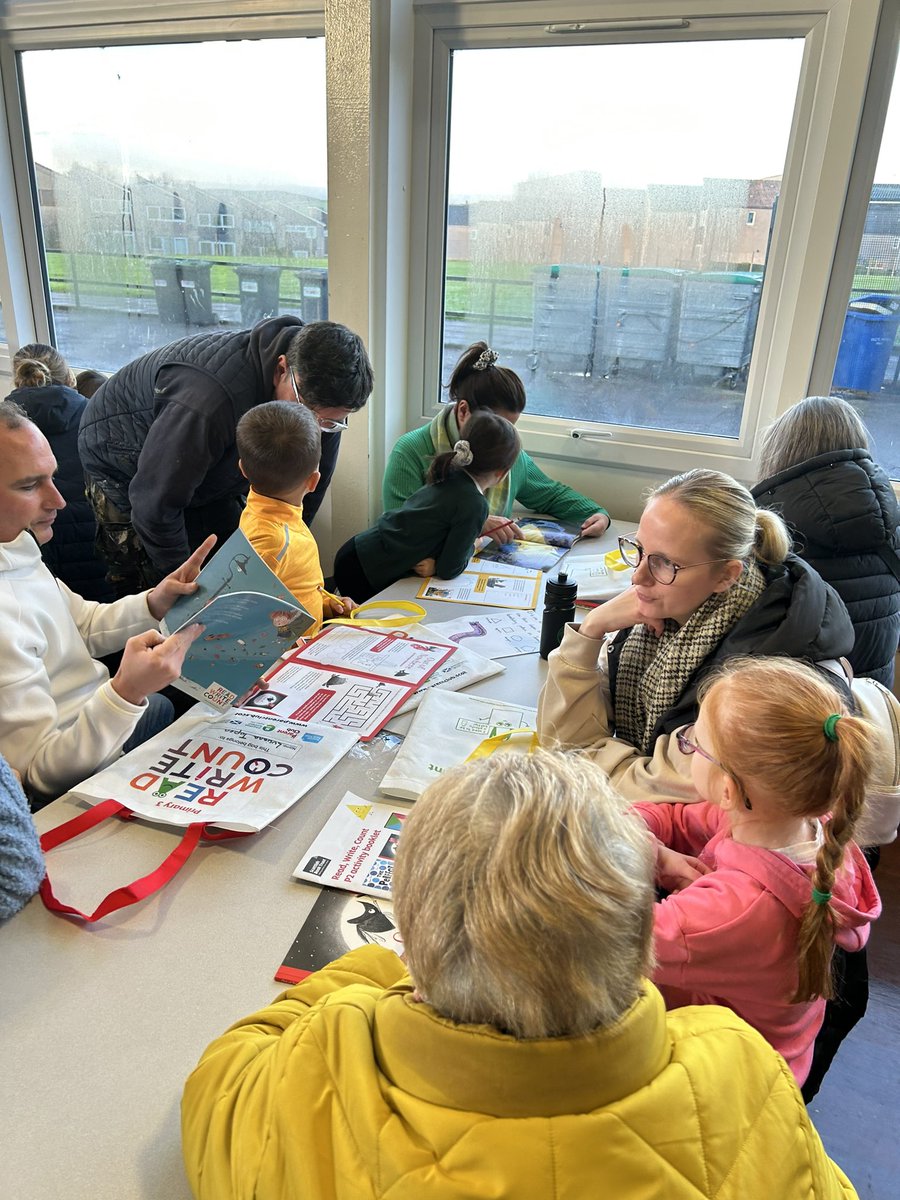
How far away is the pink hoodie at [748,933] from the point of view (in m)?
0.89

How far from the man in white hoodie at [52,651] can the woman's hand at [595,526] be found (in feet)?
4.77

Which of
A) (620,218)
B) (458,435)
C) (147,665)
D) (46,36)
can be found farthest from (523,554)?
(46,36)

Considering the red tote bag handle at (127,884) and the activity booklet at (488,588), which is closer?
the red tote bag handle at (127,884)

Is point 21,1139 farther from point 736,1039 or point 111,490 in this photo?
point 111,490

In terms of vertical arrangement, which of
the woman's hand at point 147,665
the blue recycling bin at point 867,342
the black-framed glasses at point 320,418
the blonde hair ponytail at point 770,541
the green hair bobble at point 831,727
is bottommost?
the woman's hand at point 147,665

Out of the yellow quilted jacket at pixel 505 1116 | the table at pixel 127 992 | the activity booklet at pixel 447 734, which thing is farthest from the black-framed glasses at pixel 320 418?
the yellow quilted jacket at pixel 505 1116

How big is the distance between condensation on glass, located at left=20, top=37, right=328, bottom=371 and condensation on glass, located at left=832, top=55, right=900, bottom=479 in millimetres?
1863

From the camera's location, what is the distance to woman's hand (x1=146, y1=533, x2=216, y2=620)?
5.16 ft

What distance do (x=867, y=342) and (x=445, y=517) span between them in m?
1.52

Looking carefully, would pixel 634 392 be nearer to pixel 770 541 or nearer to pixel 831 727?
pixel 770 541

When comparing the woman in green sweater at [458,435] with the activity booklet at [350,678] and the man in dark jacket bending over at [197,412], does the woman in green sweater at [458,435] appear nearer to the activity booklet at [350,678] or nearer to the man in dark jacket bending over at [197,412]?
the man in dark jacket bending over at [197,412]

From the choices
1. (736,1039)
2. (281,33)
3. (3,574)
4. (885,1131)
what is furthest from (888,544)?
(281,33)

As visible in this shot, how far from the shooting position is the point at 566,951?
22.7 inches

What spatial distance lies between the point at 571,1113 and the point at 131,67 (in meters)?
4.07
